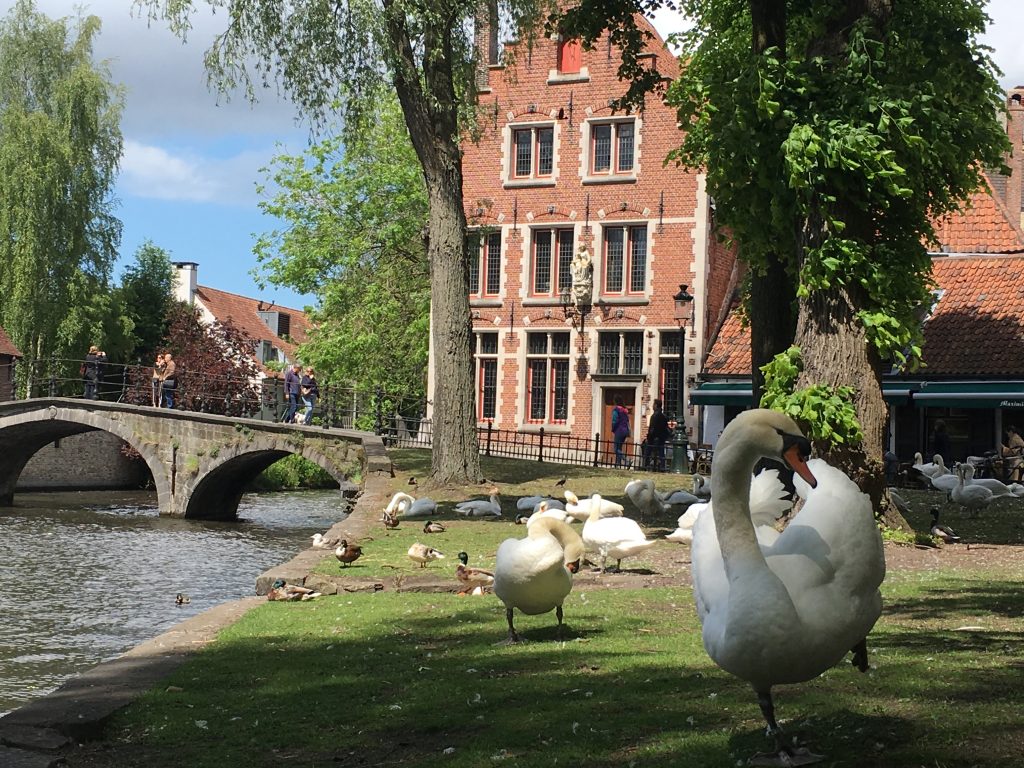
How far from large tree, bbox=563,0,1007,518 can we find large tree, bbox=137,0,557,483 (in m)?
6.53

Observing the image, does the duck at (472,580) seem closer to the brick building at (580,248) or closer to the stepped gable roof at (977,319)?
the stepped gable roof at (977,319)

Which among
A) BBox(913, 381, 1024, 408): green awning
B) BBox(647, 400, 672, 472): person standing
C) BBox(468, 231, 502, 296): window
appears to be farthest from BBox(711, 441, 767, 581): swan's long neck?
BBox(468, 231, 502, 296): window

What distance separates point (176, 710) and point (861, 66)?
409 inches

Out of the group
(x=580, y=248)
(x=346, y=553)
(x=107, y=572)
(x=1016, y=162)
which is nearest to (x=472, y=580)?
(x=346, y=553)

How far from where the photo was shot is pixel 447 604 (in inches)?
410

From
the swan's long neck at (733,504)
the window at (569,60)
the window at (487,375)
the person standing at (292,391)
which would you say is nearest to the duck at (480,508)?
the swan's long neck at (733,504)

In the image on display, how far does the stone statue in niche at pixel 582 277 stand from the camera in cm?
3784

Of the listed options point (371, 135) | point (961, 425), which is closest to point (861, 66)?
point (961, 425)

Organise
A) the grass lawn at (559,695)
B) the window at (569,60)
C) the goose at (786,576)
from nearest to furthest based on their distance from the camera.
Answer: the goose at (786,576), the grass lawn at (559,695), the window at (569,60)

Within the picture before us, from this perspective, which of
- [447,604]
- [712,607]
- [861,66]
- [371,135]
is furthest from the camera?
[371,135]

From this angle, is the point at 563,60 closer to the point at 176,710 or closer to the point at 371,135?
the point at 371,135

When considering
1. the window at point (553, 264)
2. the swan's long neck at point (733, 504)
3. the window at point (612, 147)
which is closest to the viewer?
the swan's long neck at point (733, 504)

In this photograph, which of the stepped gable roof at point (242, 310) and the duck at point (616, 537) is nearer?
the duck at point (616, 537)

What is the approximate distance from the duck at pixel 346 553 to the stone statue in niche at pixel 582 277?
25.5 m
